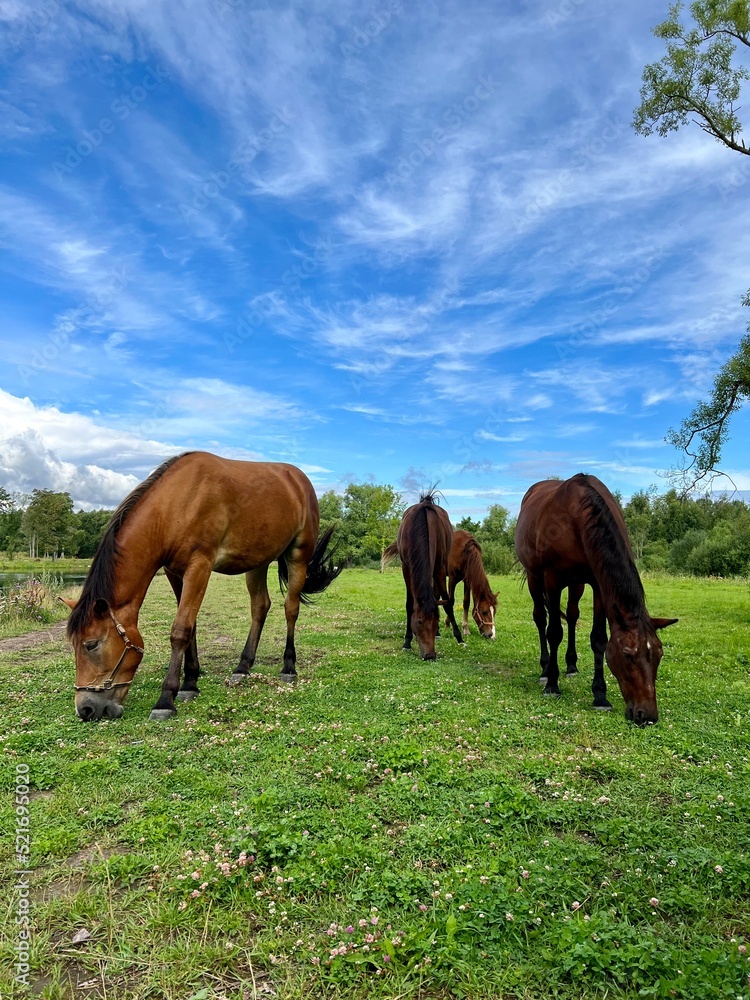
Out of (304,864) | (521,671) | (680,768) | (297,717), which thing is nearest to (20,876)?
(304,864)

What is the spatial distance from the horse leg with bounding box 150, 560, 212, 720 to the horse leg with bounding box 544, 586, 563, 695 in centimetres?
458

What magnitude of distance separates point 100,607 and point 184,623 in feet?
3.10

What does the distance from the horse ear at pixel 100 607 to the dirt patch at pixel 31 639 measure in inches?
167

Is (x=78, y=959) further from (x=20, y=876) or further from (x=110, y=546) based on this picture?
(x=110, y=546)

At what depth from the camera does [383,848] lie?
3.32 metres

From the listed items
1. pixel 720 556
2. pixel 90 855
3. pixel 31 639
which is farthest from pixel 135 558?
pixel 720 556

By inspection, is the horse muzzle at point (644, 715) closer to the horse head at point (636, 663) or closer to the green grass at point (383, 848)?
the horse head at point (636, 663)

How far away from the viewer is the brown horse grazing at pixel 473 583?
501 inches

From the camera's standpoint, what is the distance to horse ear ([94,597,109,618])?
5786mm

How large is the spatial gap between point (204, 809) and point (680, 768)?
387 centimetres

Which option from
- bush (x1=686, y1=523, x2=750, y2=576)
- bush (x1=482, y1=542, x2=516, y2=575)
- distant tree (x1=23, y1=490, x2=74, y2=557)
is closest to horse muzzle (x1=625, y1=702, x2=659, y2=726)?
bush (x1=482, y1=542, x2=516, y2=575)

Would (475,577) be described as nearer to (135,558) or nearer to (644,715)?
(644,715)

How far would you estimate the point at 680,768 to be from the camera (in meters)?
4.58

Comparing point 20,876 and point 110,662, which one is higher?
point 110,662
